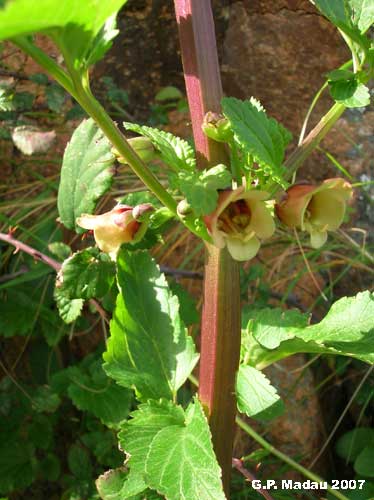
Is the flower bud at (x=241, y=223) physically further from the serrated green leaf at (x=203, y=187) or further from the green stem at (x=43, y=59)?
the green stem at (x=43, y=59)

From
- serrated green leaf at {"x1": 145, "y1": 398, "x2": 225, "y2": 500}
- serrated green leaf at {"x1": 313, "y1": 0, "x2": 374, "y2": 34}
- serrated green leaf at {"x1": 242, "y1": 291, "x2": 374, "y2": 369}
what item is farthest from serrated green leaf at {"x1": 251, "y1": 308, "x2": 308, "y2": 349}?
serrated green leaf at {"x1": 313, "y1": 0, "x2": 374, "y2": 34}

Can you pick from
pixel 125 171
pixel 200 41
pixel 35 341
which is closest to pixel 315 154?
pixel 125 171

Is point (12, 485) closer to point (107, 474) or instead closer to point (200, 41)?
point (107, 474)

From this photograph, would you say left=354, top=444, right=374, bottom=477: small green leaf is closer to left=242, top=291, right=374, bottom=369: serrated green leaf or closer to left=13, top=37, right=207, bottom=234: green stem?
left=242, top=291, right=374, bottom=369: serrated green leaf

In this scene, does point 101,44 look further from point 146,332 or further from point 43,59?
point 146,332

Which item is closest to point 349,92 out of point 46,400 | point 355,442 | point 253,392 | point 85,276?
point 253,392

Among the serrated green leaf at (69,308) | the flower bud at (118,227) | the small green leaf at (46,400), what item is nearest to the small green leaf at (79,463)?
the small green leaf at (46,400)

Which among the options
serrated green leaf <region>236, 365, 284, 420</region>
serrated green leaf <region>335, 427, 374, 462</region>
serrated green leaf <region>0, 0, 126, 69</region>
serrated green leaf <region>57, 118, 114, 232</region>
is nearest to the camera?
serrated green leaf <region>0, 0, 126, 69</region>
